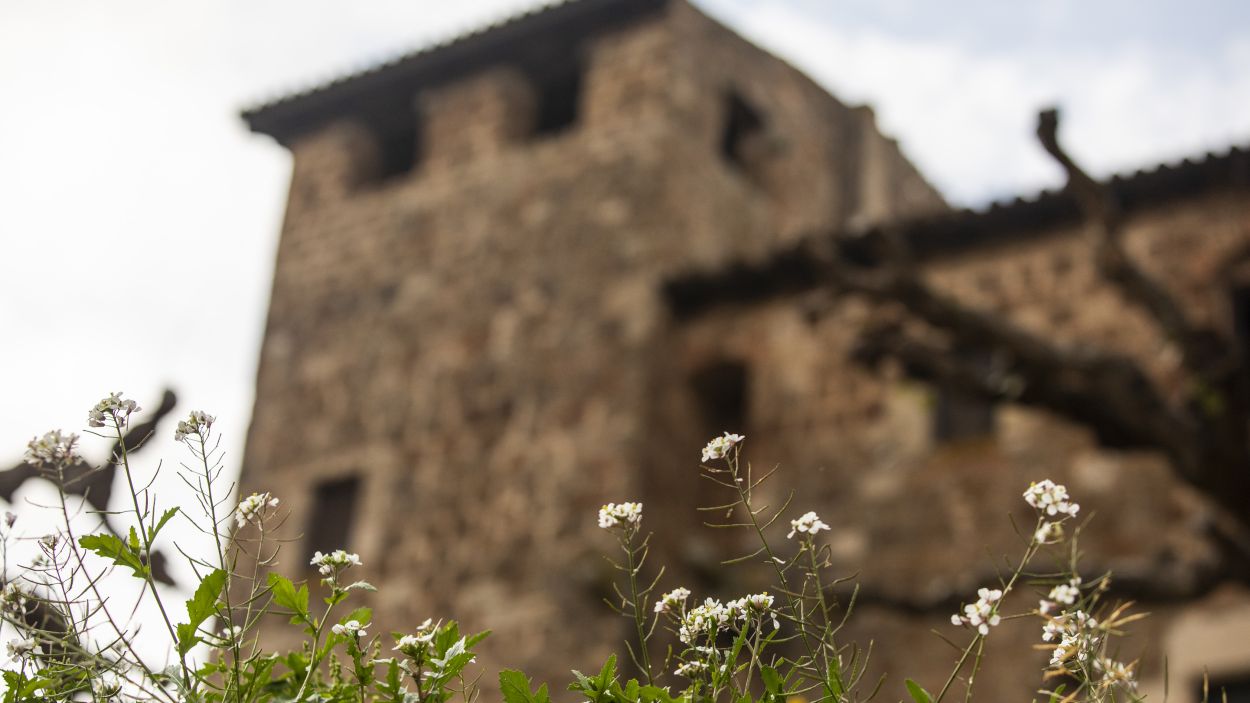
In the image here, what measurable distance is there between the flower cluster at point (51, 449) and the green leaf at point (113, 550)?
0.45ft

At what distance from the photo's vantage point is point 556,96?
1362 cm

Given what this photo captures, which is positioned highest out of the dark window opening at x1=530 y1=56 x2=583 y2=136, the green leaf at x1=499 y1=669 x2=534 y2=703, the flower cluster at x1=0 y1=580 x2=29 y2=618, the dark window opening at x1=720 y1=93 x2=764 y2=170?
the dark window opening at x1=530 y1=56 x2=583 y2=136

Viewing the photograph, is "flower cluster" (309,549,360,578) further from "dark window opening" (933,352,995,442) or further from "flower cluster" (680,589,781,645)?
"dark window opening" (933,352,995,442)

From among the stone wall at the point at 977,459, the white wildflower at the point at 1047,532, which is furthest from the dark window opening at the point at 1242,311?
the white wildflower at the point at 1047,532

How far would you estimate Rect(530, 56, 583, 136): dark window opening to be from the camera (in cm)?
1333

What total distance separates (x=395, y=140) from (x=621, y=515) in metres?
12.4

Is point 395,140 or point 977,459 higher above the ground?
point 395,140

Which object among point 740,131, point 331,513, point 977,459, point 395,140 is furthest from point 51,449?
point 395,140

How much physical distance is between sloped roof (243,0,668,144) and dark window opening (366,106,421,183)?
147 mm

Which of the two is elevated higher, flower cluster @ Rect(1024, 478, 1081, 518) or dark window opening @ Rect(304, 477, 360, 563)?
dark window opening @ Rect(304, 477, 360, 563)

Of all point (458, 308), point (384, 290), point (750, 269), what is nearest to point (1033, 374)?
point (750, 269)

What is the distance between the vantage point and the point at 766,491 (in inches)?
393

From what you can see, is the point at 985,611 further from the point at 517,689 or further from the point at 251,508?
the point at 251,508

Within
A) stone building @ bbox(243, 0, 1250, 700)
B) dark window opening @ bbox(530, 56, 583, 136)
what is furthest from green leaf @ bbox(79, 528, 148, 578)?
dark window opening @ bbox(530, 56, 583, 136)
